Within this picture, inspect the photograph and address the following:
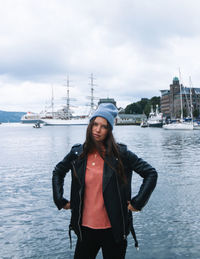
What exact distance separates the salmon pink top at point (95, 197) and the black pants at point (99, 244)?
0.21ft

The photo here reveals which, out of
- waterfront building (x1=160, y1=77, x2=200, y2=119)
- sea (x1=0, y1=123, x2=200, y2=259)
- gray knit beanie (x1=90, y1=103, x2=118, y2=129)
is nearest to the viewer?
gray knit beanie (x1=90, y1=103, x2=118, y2=129)

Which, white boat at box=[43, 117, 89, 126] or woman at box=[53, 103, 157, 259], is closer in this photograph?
woman at box=[53, 103, 157, 259]

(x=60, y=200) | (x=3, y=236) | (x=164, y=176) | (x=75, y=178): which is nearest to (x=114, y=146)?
(x=75, y=178)

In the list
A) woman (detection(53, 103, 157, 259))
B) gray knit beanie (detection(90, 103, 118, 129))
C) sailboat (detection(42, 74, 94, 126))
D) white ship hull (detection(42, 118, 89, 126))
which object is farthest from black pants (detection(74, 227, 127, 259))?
white ship hull (detection(42, 118, 89, 126))

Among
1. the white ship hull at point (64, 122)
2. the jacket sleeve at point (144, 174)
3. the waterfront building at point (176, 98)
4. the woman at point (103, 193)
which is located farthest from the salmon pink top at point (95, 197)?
the white ship hull at point (64, 122)

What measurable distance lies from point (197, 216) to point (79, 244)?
515 cm

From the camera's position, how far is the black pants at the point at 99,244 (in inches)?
119

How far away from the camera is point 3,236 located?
254 inches

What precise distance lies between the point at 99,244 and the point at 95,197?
489 millimetres

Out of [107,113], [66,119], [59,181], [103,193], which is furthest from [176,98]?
[103,193]

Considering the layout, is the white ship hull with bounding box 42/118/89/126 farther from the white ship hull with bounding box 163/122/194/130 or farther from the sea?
the sea

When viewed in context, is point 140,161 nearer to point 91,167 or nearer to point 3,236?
point 91,167

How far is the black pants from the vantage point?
9.92ft

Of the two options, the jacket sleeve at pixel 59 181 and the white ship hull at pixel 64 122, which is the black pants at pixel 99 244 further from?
the white ship hull at pixel 64 122
